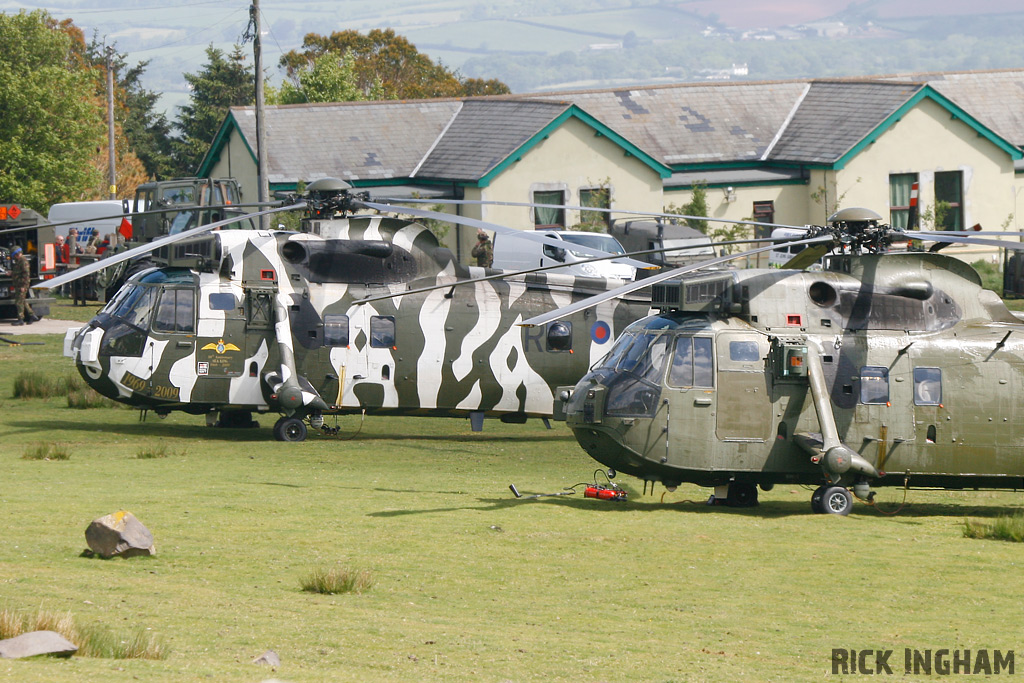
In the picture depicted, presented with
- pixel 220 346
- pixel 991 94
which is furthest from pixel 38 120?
pixel 220 346

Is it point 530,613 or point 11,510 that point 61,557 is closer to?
point 11,510

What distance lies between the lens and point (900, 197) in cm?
5059

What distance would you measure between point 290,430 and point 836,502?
998cm

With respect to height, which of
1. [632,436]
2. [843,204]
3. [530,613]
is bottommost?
[530,613]

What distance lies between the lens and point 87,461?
20.7 meters

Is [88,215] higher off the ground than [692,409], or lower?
higher

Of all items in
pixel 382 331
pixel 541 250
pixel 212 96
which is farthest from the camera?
pixel 212 96

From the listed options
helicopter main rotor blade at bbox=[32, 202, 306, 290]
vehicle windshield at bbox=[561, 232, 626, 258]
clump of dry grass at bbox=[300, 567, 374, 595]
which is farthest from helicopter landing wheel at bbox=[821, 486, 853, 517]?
vehicle windshield at bbox=[561, 232, 626, 258]

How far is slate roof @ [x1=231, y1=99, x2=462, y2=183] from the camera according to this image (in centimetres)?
4978

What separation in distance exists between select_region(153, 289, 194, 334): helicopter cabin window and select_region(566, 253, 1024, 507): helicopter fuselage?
820 centimetres

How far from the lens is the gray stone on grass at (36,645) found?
977 cm

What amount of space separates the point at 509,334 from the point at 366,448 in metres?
3.20

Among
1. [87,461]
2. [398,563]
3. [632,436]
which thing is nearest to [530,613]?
[398,563]

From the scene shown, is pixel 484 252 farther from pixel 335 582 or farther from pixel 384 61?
pixel 384 61
